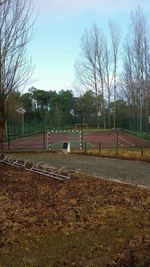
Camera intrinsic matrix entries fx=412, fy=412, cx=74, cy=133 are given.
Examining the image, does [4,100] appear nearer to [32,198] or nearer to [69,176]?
[69,176]

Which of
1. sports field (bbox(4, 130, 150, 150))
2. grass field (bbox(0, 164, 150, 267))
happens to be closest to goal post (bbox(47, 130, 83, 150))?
sports field (bbox(4, 130, 150, 150))

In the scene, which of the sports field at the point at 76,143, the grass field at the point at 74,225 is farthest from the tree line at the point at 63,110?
the grass field at the point at 74,225

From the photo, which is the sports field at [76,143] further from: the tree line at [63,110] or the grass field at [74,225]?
the grass field at [74,225]

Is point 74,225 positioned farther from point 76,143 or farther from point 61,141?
point 61,141

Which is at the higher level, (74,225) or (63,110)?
(63,110)

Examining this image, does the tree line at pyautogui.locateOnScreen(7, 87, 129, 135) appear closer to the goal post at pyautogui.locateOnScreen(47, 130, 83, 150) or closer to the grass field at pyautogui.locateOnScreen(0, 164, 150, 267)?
the goal post at pyautogui.locateOnScreen(47, 130, 83, 150)

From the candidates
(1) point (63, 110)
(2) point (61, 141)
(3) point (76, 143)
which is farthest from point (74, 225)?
(1) point (63, 110)

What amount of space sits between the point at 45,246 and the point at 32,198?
9.47 ft

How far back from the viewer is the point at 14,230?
207 inches

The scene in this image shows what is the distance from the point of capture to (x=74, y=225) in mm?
5574

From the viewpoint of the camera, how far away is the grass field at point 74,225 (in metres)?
4.21

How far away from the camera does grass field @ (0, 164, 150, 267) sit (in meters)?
4.21

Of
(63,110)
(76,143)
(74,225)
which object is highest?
(63,110)

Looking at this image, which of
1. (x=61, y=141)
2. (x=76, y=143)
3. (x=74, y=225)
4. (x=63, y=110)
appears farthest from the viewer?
(x=63, y=110)
